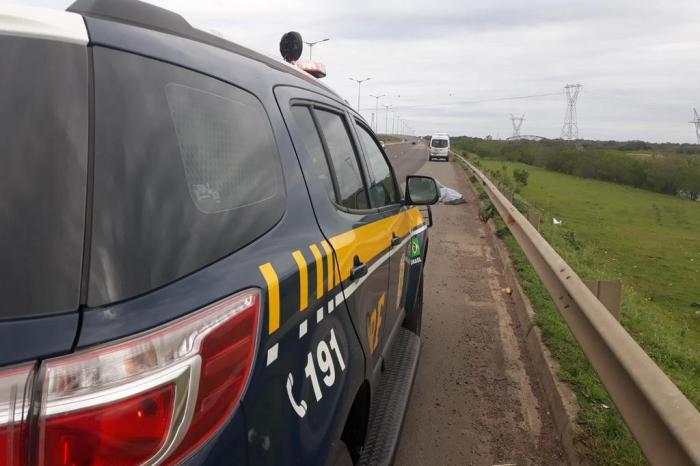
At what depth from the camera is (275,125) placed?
→ 178 cm

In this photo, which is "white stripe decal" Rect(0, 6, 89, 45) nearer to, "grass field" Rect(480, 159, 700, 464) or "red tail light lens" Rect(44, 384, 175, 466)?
"red tail light lens" Rect(44, 384, 175, 466)

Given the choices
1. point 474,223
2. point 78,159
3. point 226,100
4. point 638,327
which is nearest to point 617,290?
point 638,327

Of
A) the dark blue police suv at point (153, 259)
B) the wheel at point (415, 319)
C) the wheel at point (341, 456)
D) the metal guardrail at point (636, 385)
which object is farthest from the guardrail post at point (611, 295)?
the dark blue police suv at point (153, 259)

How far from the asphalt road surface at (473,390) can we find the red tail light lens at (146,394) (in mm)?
2194

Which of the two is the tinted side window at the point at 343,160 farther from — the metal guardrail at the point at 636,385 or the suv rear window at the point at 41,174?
the metal guardrail at the point at 636,385

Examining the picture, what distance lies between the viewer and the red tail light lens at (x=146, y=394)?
3.06ft

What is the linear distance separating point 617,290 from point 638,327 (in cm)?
172

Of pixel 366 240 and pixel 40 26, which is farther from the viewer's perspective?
pixel 366 240

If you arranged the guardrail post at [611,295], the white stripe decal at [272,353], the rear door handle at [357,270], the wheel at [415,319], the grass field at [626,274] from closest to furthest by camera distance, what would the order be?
the white stripe decal at [272,353], the rear door handle at [357,270], the grass field at [626,274], the guardrail post at [611,295], the wheel at [415,319]

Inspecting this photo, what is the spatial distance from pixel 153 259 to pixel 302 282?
48 centimetres

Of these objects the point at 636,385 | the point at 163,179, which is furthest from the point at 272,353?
the point at 636,385

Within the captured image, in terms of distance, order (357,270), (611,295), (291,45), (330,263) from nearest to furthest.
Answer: (330,263)
(357,270)
(291,45)
(611,295)

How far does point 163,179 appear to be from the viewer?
1.21 meters

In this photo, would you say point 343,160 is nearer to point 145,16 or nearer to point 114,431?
point 145,16
